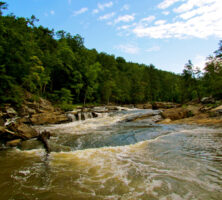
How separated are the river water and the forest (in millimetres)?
11477

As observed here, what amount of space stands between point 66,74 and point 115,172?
107 feet

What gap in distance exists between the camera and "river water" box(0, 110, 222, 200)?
10.00 feet

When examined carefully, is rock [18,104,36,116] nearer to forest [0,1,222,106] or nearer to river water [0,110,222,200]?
forest [0,1,222,106]

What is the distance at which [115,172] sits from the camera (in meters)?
4.08

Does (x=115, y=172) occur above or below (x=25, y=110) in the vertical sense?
below

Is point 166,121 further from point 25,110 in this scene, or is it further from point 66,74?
point 66,74

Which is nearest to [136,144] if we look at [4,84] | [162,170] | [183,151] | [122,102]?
[183,151]

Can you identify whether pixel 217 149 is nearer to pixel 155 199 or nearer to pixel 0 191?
pixel 155 199

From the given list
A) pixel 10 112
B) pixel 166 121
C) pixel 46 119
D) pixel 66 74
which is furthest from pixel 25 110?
pixel 66 74

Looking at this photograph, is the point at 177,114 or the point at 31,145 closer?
the point at 31,145

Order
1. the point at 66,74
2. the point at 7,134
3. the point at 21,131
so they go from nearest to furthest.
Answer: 1. the point at 7,134
2. the point at 21,131
3. the point at 66,74

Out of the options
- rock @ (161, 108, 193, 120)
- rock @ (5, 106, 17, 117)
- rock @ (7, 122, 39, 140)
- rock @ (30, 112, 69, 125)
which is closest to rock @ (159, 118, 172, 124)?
rock @ (161, 108, 193, 120)

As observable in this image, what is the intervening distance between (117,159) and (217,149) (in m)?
4.05

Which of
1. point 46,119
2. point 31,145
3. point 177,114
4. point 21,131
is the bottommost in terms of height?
point 31,145
